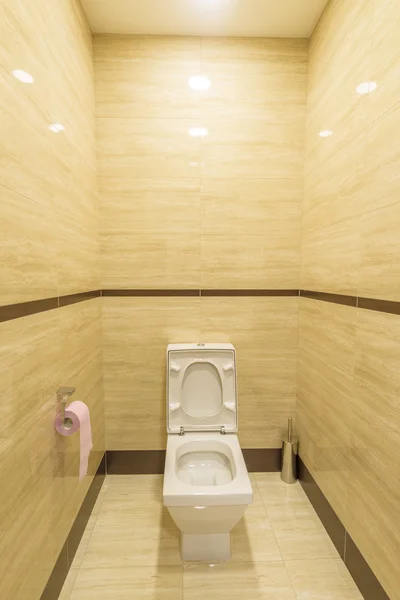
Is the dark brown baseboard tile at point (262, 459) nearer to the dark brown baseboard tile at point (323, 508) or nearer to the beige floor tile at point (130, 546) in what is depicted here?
the dark brown baseboard tile at point (323, 508)

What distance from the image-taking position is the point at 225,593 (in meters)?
1.28

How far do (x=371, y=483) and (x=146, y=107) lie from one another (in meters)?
2.13

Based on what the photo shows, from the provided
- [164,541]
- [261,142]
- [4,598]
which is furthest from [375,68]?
[164,541]

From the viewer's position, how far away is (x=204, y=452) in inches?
67.0

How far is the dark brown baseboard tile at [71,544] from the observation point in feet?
3.90

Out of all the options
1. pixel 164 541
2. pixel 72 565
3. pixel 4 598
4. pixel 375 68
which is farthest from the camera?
pixel 164 541

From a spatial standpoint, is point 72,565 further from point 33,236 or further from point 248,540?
point 33,236

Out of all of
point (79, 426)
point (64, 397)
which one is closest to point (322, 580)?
point (79, 426)

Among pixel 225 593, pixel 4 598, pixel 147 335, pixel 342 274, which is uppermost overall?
pixel 342 274

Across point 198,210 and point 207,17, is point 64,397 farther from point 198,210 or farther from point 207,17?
point 207,17

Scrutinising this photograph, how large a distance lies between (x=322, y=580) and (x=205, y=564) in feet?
1.64

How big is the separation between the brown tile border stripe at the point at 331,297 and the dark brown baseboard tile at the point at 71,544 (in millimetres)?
1587

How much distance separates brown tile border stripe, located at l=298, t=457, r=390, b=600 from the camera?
3.91 feet

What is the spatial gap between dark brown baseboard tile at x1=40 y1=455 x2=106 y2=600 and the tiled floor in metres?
0.04
